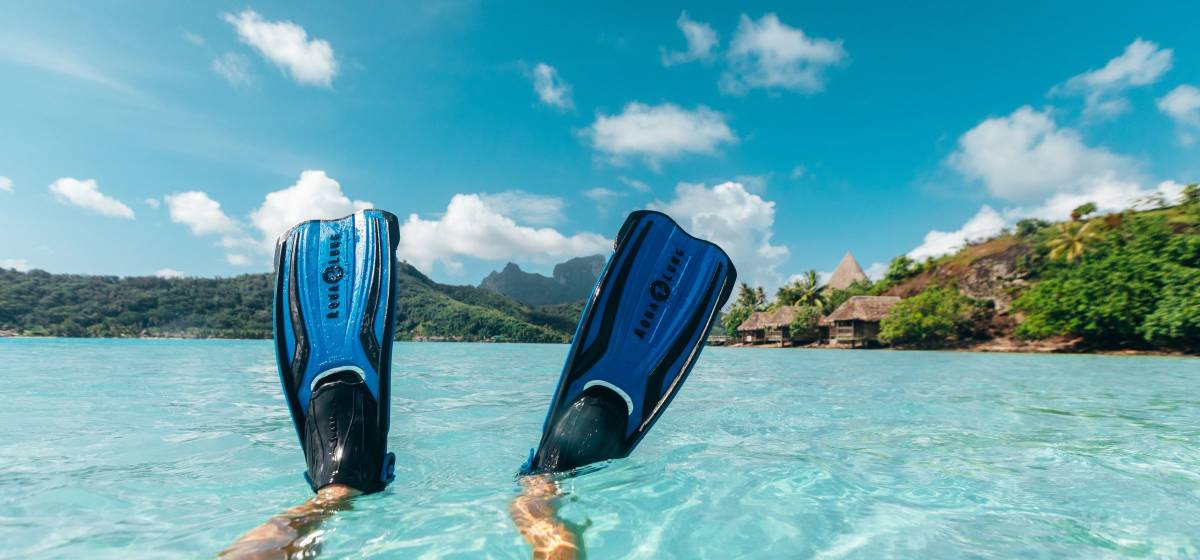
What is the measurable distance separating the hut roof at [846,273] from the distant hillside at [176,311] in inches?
1622

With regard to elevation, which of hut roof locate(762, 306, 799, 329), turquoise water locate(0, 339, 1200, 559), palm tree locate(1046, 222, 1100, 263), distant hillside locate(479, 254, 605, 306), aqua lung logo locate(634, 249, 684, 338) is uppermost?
distant hillside locate(479, 254, 605, 306)

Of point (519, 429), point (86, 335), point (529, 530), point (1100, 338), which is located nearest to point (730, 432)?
point (519, 429)

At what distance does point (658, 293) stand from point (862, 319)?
110 ft

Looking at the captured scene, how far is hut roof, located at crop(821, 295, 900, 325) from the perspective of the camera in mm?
32562

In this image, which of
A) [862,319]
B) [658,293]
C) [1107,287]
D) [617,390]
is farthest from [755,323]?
[617,390]

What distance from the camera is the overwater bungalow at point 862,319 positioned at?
32.6 meters

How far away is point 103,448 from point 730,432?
4.03m

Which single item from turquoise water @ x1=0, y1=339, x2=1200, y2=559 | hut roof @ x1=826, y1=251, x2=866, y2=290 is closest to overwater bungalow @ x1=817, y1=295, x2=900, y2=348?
hut roof @ x1=826, y1=251, x2=866, y2=290

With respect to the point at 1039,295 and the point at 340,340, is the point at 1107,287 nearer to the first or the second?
the point at 1039,295

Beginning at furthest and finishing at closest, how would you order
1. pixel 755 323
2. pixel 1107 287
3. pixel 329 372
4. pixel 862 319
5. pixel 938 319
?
pixel 755 323 → pixel 862 319 → pixel 938 319 → pixel 1107 287 → pixel 329 372

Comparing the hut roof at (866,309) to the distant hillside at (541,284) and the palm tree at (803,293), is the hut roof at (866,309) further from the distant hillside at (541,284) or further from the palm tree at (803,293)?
the distant hillside at (541,284)

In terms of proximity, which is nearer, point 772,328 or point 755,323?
point 772,328

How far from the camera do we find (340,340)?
2.55m

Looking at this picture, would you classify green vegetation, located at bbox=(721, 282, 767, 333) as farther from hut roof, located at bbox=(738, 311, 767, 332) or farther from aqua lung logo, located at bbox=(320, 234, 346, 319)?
aqua lung logo, located at bbox=(320, 234, 346, 319)
